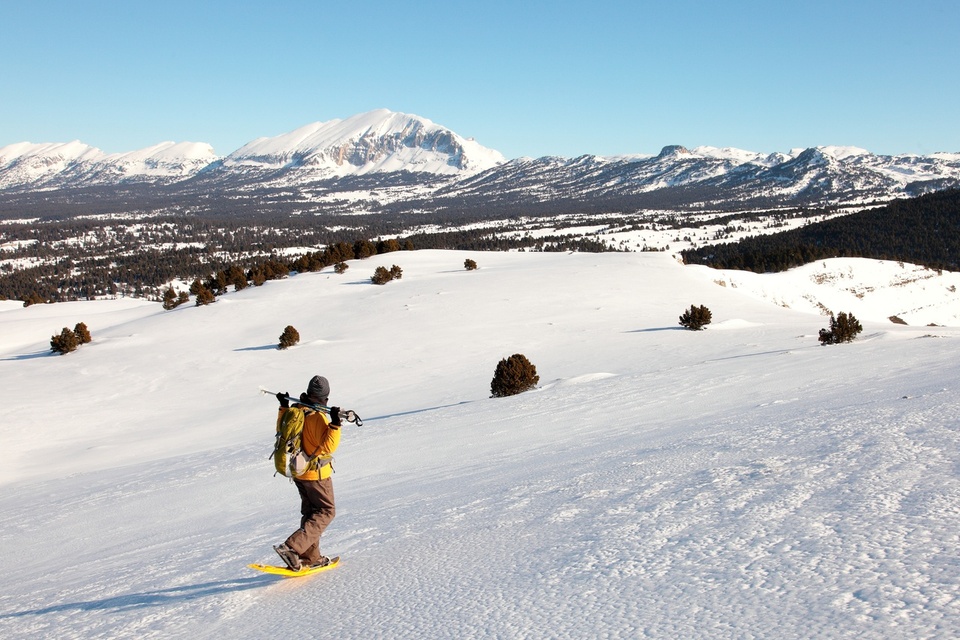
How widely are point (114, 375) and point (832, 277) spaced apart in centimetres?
6053

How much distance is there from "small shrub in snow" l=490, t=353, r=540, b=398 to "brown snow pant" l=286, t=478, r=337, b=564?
424 inches

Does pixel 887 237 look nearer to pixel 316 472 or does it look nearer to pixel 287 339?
pixel 287 339

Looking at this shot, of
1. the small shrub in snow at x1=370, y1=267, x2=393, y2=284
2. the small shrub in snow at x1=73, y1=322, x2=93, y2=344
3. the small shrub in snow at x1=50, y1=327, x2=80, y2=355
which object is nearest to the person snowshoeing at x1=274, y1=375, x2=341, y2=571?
the small shrub in snow at x1=50, y1=327, x2=80, y2=355

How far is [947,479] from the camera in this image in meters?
4.95

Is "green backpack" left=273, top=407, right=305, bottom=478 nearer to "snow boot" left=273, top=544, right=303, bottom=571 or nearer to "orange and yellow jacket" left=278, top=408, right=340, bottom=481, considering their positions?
"orange and yellow jacket" left=278, top=408, right=340, bottom=481

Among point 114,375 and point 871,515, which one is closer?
point 871,515

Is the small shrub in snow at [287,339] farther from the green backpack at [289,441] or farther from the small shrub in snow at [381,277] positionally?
the green backpack at [289,441]

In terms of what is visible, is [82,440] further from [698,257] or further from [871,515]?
[698,257]

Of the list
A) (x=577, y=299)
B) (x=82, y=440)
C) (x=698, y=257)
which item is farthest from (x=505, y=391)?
(x=698, y=257)

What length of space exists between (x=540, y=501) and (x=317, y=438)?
2.22 m

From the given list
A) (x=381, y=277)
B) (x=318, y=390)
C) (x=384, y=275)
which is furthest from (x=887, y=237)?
(x=318, y=390)

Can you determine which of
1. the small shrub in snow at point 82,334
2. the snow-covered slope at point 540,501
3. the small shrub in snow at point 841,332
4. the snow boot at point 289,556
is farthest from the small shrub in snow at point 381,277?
the snow boot at point 289,556

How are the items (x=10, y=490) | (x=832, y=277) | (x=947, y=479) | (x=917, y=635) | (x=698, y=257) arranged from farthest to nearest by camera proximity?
1. (x=698, y=257)
2. (x=832, y=277)
3. (x=10, y=490)
4. (x=947, y=479)
5. (x=917, y=635)

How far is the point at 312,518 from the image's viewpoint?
5.32 metres
